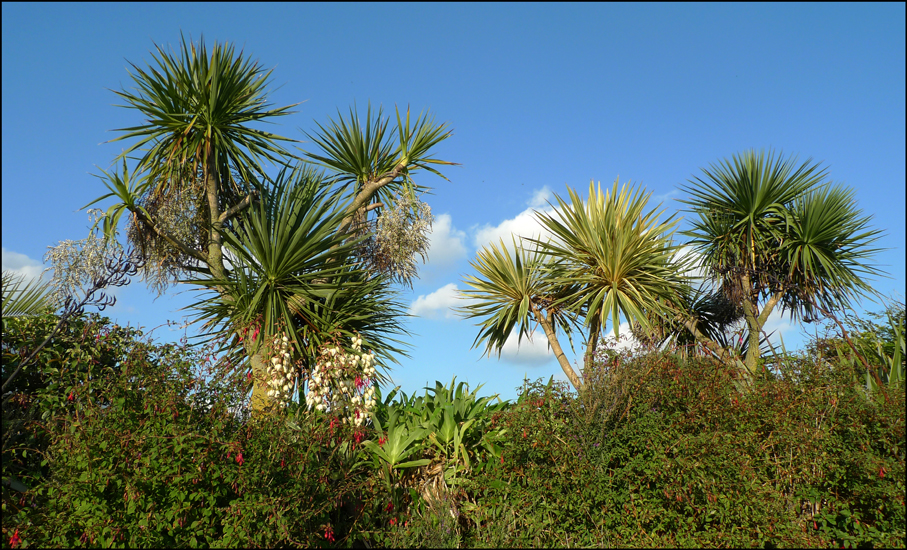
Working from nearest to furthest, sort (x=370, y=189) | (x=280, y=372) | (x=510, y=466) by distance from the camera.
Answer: (x=510, y=466)
(x=280, y=372)
(x=370, y=189)

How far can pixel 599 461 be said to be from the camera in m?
5.15

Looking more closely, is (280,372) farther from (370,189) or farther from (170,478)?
(370,189)

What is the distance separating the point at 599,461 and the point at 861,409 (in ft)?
6.99

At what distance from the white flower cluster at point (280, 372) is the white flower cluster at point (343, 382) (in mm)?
261

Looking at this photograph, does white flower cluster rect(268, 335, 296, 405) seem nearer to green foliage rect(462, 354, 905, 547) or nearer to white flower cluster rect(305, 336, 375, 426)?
white flower cluster rect(305, 336, 375, 426)

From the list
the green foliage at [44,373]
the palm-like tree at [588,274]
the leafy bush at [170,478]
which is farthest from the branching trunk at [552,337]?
the green foliage at [44,373]

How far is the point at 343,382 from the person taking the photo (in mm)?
6664

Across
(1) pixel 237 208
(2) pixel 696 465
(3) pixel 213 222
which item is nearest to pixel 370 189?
(1) pixel 237 208

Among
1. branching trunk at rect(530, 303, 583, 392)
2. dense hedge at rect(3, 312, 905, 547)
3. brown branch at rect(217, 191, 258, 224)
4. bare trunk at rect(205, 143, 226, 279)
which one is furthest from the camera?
branching trunk at rect(530, 303, 583, 392)

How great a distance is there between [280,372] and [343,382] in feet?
2.35

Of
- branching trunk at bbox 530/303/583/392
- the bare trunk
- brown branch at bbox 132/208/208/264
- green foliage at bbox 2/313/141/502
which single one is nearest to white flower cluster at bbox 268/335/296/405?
green foliage at bbox 2/313/141/502

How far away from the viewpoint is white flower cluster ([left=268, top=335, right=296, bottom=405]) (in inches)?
253

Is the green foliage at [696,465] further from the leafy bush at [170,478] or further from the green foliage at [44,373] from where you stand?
the green foliage at [44,373]

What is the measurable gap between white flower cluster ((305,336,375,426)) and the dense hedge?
61 cm
